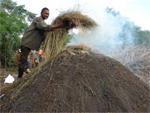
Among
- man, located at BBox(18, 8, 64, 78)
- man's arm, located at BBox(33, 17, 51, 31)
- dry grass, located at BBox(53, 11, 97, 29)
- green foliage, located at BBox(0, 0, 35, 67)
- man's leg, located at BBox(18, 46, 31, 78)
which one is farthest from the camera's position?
green foliage, located at BBox(0, 0, 35, 67)

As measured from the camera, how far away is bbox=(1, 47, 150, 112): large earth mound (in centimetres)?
748

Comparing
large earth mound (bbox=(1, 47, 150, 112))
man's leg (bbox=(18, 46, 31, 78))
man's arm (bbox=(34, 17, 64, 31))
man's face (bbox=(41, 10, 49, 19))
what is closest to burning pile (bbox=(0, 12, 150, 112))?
large earth mound (bbox=(1, 47, 150, 112))

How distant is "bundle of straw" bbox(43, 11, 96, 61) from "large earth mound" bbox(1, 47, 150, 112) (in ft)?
1.77

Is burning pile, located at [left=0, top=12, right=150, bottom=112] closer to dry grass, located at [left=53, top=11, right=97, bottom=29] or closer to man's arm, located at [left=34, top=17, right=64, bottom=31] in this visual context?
dry grass, located at [left=53, top=11, right=97, bottom=29]

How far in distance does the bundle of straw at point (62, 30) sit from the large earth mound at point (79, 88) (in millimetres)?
540

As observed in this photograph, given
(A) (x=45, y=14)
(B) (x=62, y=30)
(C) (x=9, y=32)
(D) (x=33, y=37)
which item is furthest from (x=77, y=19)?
(C) (x=9, y=32)

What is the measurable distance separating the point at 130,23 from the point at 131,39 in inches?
89.8

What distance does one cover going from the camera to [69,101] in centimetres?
749

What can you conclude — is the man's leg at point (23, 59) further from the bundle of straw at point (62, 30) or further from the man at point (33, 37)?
the bundle of straw at point (62, 30)

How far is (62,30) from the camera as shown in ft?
29.6

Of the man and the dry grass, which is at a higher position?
the dry grass

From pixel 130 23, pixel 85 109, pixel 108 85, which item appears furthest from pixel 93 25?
pixel 130 23

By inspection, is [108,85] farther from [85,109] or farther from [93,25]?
[93,25]

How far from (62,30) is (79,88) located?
1640 millimetres
